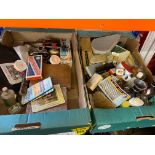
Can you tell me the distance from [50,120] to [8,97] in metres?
0.28

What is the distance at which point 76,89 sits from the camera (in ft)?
3.43

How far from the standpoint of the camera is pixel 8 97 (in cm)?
91

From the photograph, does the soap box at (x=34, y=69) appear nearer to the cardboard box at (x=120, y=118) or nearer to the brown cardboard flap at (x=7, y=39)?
the brown cardboard flap at (x=7, y=39)

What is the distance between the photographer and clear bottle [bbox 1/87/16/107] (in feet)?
2.99

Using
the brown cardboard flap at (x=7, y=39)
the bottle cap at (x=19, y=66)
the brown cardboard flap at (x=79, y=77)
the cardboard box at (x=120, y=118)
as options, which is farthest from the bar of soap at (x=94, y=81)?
the brown cardboard flap at (x=7, y=39)

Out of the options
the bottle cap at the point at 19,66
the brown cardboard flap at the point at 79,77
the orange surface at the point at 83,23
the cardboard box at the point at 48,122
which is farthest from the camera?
the bottle cap at the point at 19,66

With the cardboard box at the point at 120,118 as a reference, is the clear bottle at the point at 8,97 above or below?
above

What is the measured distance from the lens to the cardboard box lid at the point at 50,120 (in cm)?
73

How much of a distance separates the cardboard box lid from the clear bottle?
0.16 m

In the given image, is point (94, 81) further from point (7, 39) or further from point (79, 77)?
point (7, 39)

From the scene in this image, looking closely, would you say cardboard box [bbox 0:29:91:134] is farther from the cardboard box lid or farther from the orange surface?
the orange surface

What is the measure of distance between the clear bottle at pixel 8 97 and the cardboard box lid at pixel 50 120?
A: 0.16 m

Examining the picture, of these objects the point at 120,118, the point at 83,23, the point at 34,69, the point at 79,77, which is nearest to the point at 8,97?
the point at 34,69

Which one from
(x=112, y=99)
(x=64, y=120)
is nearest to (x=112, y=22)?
(x=64, y=120)
